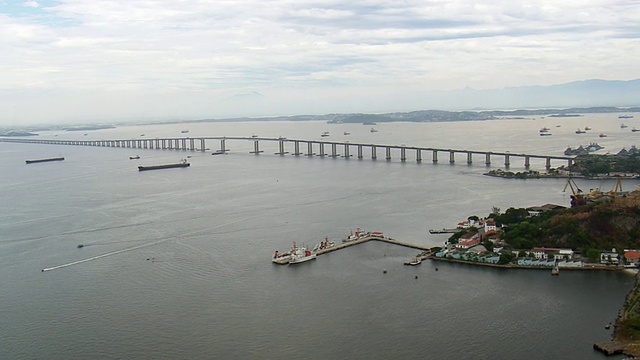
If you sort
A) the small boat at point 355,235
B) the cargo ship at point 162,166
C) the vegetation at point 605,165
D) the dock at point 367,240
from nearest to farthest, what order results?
the dock at point 367,240 → the small boat at point 355,235 → the vegetation at point 605,165 → the cargo ship at point 162,166

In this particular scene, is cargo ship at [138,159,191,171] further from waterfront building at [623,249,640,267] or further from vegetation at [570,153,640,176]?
waterfront building at [623,249,640,267]

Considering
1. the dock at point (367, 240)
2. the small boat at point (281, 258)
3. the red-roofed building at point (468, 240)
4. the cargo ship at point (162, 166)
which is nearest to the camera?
the small boat at point (281, 258)

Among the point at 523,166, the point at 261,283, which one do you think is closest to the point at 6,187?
the point at 261,283

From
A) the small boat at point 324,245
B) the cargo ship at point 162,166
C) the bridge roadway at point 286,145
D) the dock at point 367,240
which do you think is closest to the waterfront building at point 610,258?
the dock at point 367,240

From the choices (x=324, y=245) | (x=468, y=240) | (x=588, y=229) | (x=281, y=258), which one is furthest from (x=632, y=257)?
(x=281, y=258)

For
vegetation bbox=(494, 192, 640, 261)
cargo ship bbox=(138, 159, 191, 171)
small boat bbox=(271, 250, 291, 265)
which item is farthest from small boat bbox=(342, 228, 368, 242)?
cargo ship bbox=(138, 159, 191, 171)

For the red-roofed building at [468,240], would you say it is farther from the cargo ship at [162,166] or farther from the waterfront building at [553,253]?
the cargo ship at [162,166]

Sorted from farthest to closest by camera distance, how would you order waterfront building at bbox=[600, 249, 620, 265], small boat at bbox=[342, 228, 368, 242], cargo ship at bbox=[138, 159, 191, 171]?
cargo ship at bbox=[138, 159, 191, 171]
small boat at bbox=[342, 228, 368, 242]
waterfront building at bbox=[600, 249, 620, 265]

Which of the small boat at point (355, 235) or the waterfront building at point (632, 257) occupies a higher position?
the small boat at point (355, 235)
